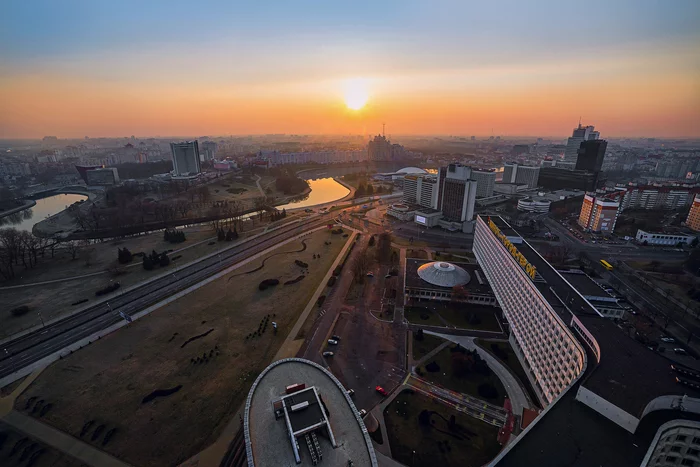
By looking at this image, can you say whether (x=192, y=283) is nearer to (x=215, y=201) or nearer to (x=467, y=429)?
(x=467, y=429)

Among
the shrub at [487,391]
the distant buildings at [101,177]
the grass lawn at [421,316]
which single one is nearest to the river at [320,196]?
the grass lawn at [421,316]

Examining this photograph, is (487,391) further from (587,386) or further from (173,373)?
(173,373)

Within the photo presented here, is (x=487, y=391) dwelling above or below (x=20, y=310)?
below

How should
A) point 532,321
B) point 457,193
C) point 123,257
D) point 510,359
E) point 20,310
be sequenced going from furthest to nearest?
point 457,193 < point 123,257 < point 20,310 < point 510,359 < point 532,321

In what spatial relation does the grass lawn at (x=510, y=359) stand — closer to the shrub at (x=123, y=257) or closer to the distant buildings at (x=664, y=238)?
the distant buildings at (x=664, y=238)

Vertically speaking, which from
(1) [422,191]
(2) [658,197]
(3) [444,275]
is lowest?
(3) [444,275]

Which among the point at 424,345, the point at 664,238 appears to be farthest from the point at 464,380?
the point at 664,238
